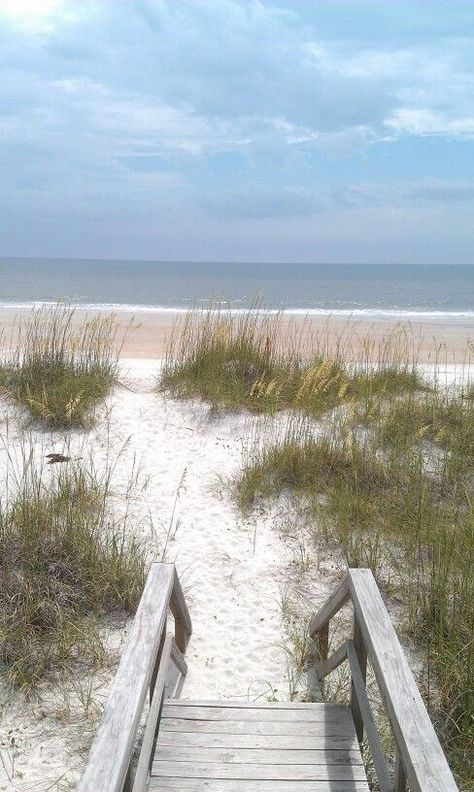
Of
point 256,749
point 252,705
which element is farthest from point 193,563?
point 256,749

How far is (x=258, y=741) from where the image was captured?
2.57m

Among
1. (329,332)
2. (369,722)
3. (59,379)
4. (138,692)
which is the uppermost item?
(329,332)

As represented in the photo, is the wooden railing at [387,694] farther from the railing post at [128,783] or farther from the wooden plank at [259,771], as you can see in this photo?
the railing post at [128,783]

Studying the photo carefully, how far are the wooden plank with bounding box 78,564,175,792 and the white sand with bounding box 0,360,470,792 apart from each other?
2.41 ft

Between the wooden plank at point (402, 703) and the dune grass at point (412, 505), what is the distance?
513 millimetres

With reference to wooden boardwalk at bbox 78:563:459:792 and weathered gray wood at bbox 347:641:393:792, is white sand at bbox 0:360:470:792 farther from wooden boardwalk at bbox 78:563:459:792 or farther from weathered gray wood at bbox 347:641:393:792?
weathered gray wood at bbox 347:641:393:792

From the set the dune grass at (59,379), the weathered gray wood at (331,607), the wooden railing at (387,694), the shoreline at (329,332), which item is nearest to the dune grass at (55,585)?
the weathered gray wood at (331,607)

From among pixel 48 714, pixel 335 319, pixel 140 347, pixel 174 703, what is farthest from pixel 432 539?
pixel 335 319

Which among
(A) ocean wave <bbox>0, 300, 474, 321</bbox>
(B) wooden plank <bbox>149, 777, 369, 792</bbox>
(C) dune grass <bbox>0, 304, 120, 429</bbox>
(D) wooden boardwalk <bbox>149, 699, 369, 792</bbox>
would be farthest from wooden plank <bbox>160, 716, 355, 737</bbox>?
(A) ocean wave <bbox>0, 300, 474, 321</bbox>

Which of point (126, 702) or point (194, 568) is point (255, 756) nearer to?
point (126, 702)

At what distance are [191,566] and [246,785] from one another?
207 centimetres

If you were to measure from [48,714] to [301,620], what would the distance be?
1451 mm

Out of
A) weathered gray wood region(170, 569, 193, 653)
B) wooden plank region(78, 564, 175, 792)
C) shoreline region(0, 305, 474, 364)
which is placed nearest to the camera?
wooden plank region(78, 564, 175, 792)

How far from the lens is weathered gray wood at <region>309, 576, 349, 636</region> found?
116 inches
